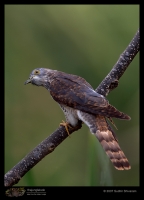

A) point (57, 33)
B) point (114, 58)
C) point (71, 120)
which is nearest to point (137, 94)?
point (114, 58)

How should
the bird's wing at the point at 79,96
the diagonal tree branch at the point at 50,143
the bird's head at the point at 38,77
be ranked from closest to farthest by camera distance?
1. the diagonal tree branch at the point at 50,143
2. the bird's wing at the point at 79,96
3. the bird's head at the point at 38,77

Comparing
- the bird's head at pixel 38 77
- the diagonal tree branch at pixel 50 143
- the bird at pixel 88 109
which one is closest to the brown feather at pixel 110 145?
the bird at pixel 88 109

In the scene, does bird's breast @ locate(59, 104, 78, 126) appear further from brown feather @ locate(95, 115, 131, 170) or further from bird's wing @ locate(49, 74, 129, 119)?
brown feather @ locate(95, 115, 131, 170)

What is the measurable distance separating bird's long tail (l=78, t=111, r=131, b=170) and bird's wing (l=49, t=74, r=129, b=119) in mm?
Result: 44

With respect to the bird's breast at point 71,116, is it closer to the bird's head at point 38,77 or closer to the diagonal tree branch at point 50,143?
the diagonal tree branch at point 50,143

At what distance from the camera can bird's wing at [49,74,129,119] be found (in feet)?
6.86

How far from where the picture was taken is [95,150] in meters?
1.67

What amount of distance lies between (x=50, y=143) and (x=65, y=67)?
2.51 feet

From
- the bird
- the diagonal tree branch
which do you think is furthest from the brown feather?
the diagonal tree branch

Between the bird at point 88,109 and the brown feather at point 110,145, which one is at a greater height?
the bird at point 88,109

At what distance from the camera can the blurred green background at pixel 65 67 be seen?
2.53 meters

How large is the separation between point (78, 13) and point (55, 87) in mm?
664

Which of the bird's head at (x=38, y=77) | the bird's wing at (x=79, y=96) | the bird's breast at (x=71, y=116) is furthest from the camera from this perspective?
the bird's head at (x=38, y=77)

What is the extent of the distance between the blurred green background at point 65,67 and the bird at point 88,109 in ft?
0.51
